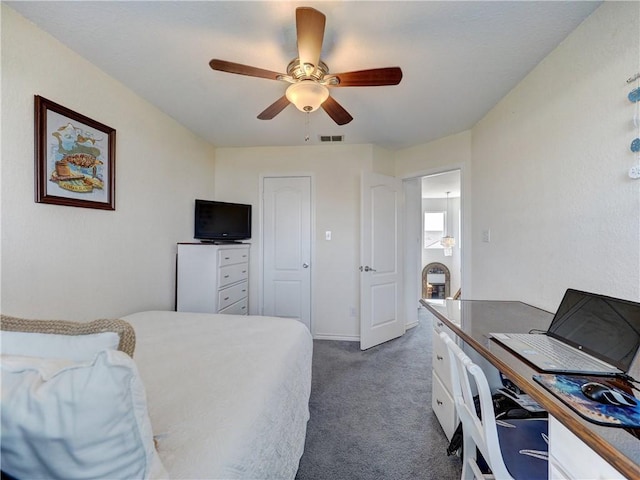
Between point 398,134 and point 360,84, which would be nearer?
point 360,84

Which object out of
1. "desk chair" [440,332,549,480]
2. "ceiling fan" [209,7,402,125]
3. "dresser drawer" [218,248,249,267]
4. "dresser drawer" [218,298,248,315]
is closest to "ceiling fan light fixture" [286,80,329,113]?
"ceiling fan" [209,7,402,125]

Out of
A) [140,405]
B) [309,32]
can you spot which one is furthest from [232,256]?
[140,405]

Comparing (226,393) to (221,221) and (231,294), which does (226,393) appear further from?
(221,221)

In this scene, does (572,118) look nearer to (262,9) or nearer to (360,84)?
(360,84)

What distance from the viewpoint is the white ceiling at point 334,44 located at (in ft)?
4.66

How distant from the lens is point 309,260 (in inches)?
140

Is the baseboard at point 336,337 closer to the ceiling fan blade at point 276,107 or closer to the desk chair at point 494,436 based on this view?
the desk chair at point 494,436

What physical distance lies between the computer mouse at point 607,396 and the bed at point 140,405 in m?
0.99

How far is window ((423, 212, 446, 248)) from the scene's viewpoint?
719 centimetres

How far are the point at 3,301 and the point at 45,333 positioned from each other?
125 centimetres

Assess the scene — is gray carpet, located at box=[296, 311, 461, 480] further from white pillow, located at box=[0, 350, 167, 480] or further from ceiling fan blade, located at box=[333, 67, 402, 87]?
ceiling fan blade, located at box=[333, 67, 402, 87]

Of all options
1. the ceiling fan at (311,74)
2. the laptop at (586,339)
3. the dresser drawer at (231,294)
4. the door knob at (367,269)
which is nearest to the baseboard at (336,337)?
the door knob at (367,269)

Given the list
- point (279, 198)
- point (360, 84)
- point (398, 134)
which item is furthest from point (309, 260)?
point (360, 84)

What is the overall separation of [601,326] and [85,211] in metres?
2.83
